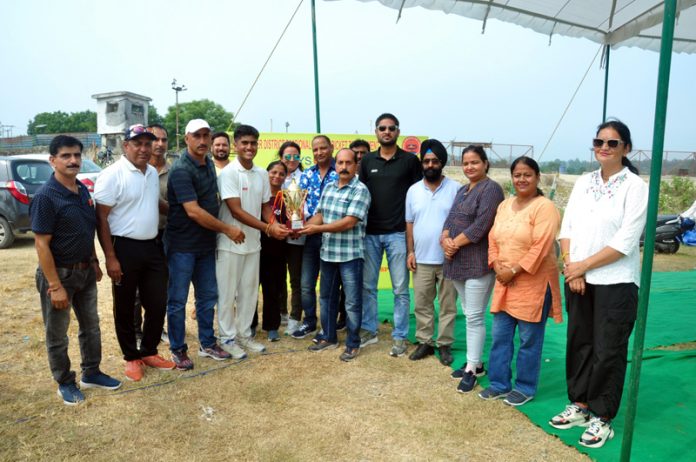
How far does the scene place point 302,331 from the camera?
4.84 meters

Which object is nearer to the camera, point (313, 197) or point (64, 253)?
point (64, 253)

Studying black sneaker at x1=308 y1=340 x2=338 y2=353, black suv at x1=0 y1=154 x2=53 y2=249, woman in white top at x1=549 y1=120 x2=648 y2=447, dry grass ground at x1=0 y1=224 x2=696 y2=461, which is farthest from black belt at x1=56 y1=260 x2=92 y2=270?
black suv at x1=0 y1=154 x2=53 y2=249

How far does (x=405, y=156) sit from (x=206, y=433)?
2723 millimetres

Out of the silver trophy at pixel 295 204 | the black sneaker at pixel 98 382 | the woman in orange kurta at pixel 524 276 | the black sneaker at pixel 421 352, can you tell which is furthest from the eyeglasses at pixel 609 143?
the black sneaker at pixel 98 382

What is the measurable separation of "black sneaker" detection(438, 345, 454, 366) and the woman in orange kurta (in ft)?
2.23

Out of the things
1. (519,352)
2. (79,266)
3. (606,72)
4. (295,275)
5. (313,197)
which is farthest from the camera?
(606,72)

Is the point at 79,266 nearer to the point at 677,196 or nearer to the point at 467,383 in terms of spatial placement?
the point at 467,383

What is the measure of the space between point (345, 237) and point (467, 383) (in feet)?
4.91

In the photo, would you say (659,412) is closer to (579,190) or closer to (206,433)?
(579,190)

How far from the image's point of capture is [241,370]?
400cm

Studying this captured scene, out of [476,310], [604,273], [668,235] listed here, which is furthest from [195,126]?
[668,235]

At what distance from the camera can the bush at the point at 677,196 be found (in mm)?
17047

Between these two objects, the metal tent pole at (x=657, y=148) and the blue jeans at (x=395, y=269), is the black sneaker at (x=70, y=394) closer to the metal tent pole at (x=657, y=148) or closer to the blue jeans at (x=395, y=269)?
the blue jeans at (x=395, y=269)

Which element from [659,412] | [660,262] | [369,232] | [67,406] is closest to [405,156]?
[369,232]
